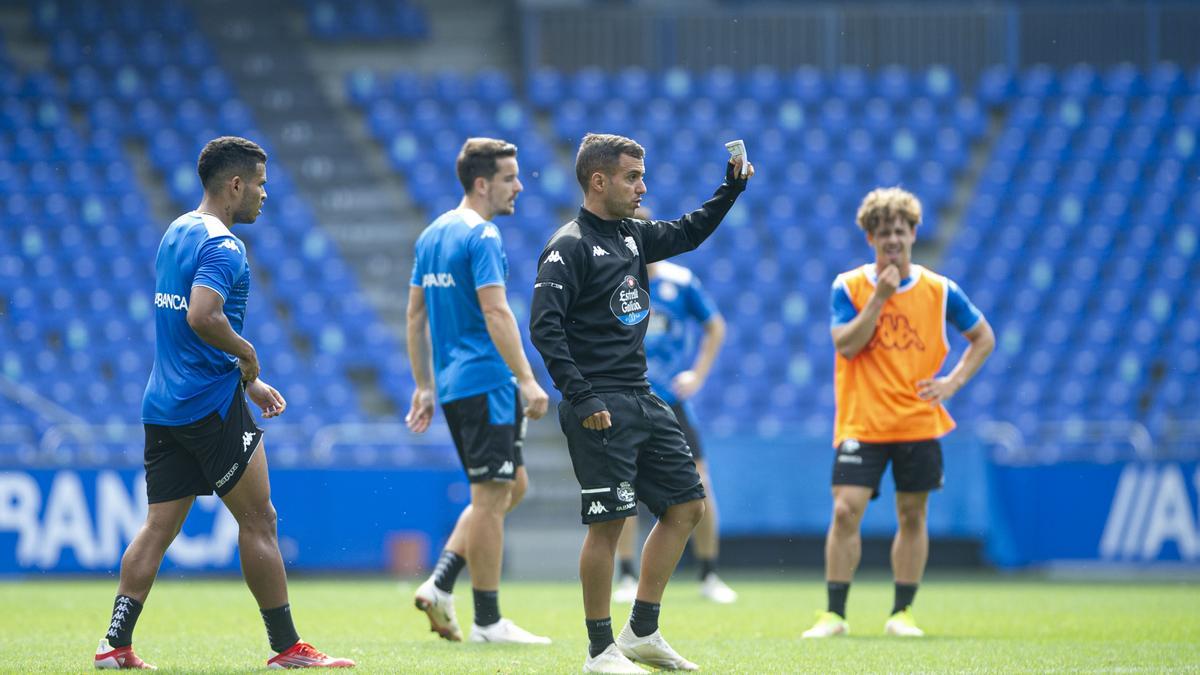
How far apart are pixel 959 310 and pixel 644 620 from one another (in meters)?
3.01

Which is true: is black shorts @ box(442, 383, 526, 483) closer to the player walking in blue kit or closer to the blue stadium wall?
the player walking in blue kit

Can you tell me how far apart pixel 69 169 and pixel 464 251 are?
46.5ft

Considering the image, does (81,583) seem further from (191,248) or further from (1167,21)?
(1167,21)

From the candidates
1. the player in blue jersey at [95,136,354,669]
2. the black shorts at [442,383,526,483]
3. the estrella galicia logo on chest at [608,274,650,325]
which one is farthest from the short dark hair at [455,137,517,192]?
the estrella galicia logo on chest at [608,274,650,325]

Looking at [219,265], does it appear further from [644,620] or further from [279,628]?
[644,620]

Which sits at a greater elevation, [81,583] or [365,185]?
[365,185]

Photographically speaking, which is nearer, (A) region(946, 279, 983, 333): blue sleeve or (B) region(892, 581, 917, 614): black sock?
(B) region(892, 581, 917, 614): black sock

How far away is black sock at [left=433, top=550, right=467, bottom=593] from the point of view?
694 centimetres

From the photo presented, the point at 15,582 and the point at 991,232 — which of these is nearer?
the point at 15,582

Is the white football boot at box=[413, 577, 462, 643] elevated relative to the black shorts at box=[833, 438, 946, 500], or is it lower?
lower

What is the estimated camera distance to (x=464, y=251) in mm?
6832

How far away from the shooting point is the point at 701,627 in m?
7.73

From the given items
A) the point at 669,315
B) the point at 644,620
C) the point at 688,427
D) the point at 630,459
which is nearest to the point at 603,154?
the point at 630,459

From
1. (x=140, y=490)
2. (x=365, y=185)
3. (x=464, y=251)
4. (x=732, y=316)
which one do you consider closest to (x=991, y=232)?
(x=732, y=316)
